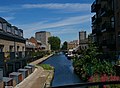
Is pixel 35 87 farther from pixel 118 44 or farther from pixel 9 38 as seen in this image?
→ pixel 118 44

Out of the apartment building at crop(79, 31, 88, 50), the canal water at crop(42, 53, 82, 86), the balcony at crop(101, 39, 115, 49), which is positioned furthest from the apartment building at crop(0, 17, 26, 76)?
the apartment building at crop(79, 31, 88, 50)

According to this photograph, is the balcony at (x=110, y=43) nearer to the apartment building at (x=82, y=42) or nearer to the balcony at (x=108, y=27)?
the balcony at (x=108, y=27)

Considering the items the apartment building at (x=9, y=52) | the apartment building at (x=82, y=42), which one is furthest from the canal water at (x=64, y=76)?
the apartment building at (x=82, y=42)

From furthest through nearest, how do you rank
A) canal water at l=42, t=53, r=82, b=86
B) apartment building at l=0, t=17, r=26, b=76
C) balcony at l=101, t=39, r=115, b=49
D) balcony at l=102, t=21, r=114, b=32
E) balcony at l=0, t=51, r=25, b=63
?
balcony at l=102, t=21, r=114, b=32
balcony at l=101, t=39, r=115, b=49
canal water at l=42, t=53, r=82, b=86
apartment building at l=0, t=17, r=26, b=76
balcony at l=0, t=51, r=25, b=63

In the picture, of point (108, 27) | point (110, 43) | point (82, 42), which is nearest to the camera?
point (110, 43)

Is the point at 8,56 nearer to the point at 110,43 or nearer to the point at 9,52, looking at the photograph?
the point at 9,52

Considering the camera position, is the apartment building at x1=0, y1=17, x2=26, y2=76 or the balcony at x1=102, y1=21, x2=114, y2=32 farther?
the balcony at x1=102, y1=21, x2=114, y2=32

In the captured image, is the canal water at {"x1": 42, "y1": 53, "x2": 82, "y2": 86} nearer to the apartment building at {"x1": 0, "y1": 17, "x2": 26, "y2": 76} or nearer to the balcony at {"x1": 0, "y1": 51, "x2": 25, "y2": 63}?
the apartment building at {"x1": 0, "y1": 17, "x2": 26, "y2": 76}

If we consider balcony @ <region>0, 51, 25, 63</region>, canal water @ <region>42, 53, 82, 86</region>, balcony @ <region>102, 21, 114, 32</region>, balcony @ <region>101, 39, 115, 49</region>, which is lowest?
canal water @ <region>42, 53, 82, 86</region>

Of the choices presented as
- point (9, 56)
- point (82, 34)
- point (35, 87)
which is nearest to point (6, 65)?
point (9, 56)

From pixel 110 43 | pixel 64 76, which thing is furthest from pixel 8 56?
pixel 110 43

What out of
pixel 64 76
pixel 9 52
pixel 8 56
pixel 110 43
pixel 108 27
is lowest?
pixel 64 76

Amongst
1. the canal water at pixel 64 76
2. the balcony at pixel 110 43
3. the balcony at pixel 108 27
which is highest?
the balcony at pixel 108 27

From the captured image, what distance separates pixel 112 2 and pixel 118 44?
24.7 feet
